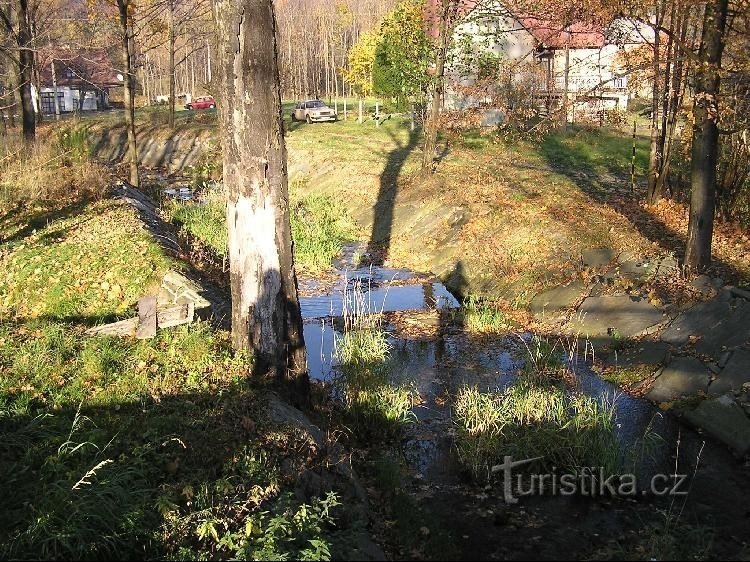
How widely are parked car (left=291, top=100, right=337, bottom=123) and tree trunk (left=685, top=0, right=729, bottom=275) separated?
1158 inches

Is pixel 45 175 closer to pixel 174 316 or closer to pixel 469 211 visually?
pixel 174 316

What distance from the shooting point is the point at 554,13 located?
41.5ft

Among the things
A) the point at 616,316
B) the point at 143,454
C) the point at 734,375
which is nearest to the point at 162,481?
the point at 143,454

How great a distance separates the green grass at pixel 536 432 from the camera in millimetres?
6730

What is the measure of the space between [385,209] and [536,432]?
1253 centimetres

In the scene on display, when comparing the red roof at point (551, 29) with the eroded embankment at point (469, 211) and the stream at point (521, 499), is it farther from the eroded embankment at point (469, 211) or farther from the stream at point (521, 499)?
the stream at point (521, 499)

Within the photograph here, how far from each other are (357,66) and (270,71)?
29673 mm

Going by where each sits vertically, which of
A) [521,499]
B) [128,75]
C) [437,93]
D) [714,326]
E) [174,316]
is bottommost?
[521,499]

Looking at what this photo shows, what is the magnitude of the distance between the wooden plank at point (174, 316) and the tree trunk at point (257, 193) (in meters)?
1.11

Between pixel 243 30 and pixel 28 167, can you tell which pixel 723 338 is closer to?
pixel 243 30

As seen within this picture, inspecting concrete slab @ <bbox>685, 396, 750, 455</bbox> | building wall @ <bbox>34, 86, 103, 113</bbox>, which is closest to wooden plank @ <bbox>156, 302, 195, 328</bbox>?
concrete slab @ <bbox>685, 396, 750, 455</bbox>

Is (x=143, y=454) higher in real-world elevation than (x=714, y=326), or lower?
higher

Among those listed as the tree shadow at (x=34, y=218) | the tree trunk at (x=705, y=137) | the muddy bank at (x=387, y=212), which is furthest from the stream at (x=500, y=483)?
the tree shadow at (x=34, y=218)

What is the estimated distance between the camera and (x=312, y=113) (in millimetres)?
38344
